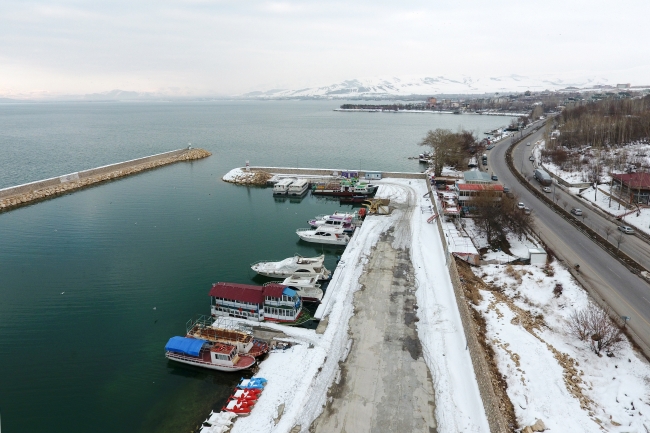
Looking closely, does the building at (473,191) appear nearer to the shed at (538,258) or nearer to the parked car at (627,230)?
the parked car at (627,230)

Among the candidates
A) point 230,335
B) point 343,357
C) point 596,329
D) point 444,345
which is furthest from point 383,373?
point 596,329

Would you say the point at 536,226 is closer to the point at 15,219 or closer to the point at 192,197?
the point at 192,197

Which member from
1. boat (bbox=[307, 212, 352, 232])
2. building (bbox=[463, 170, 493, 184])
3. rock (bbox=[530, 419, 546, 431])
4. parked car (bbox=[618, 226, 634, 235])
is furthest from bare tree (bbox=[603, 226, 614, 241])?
rock (bbox=[530, 419, 546, 431])

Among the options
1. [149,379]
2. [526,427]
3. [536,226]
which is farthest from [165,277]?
[536,226]

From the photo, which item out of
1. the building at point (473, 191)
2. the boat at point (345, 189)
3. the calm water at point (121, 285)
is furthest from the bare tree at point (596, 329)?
the boat at point (345, 189)

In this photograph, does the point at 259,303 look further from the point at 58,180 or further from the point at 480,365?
the point at 58,180

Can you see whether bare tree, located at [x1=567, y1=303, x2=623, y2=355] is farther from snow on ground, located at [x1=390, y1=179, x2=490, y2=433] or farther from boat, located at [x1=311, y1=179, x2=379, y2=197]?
boat, located at [x1=311, y1=179, x2=379, y2=197]
